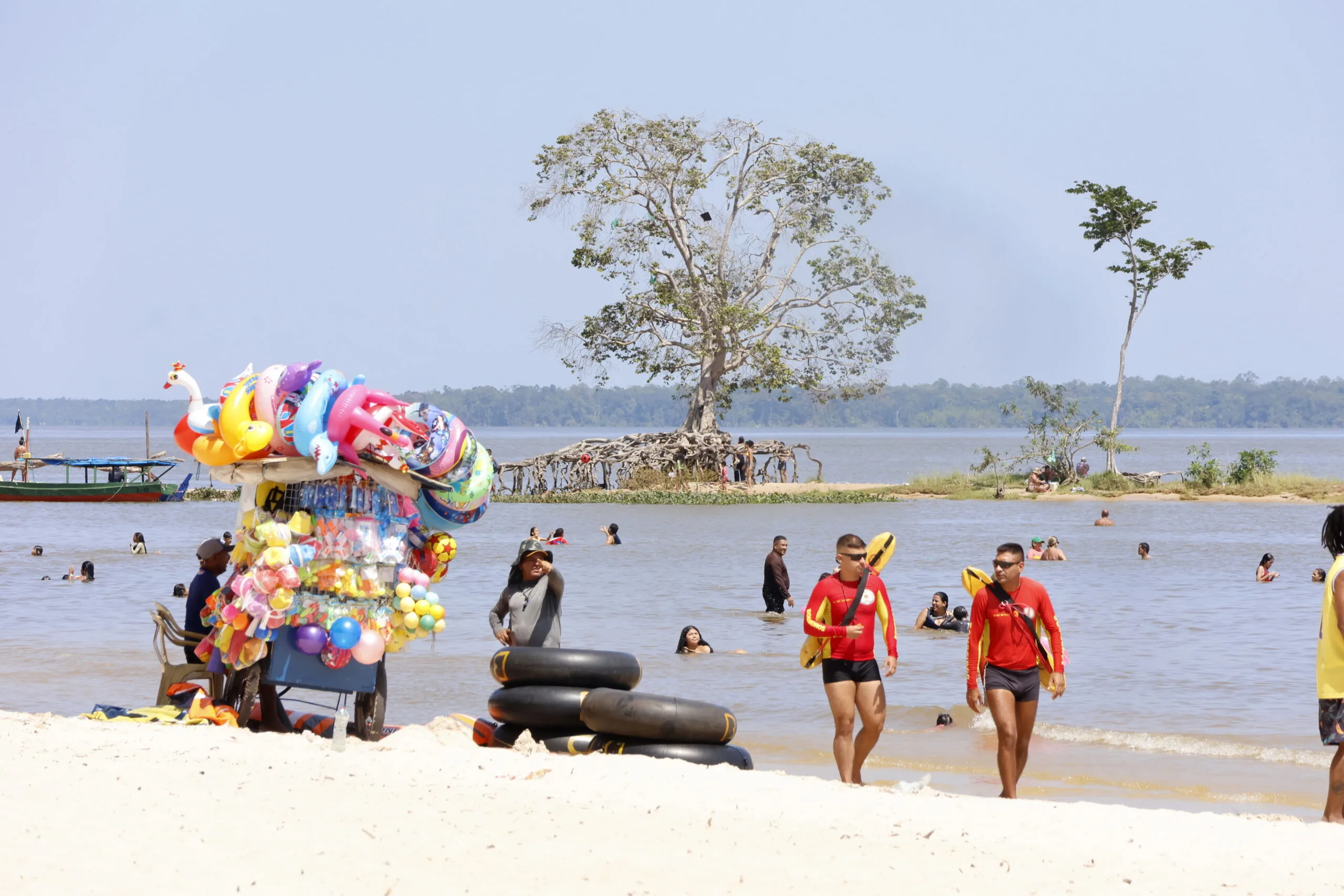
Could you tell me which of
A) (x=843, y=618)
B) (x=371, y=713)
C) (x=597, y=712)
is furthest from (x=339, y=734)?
(x=843, y=618)

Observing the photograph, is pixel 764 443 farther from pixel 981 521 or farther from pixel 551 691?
pixel 551 691

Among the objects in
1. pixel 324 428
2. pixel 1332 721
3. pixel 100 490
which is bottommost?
pixel 100 490

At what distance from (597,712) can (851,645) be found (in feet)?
5.20

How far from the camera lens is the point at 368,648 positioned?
27.6 ft

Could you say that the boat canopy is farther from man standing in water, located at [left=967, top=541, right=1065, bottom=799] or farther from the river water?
man standing in water, located at [left=967, top=541, right=1065, bottom=799]

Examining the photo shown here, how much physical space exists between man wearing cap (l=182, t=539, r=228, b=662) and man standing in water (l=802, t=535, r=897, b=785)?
3928 millimetres

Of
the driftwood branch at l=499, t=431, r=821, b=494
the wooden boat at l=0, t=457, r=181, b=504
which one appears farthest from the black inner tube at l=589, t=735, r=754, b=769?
the wooden boat at l=0, t=457, r=181, b=504

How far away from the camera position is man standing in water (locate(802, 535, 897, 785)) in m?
7.91

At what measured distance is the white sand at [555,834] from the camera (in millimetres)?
5730

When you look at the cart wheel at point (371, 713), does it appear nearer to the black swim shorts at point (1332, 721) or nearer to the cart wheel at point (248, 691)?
the cart wheel at point (248, 691)

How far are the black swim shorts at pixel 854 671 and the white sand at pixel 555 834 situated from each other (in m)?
0.63

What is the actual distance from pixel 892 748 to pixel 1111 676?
14.2ft

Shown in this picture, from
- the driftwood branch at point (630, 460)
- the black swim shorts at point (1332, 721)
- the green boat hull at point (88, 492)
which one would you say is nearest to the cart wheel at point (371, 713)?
the black swim shorts at point (1332, 721)

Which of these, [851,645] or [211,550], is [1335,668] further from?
[211,550]
